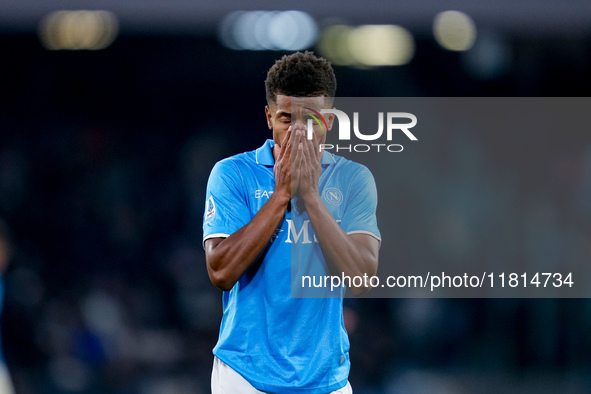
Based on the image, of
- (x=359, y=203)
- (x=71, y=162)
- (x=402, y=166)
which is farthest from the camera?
(x=71, y=162)

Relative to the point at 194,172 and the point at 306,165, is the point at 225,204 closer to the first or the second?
the point at 306,165

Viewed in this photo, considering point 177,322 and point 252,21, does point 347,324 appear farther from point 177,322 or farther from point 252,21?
point 252,21

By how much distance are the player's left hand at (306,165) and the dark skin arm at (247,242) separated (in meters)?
0.04

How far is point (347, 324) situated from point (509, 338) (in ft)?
4.65

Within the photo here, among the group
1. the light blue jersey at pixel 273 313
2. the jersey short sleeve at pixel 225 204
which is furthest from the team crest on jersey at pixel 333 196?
the jersey short sleeve at pixel 225 204

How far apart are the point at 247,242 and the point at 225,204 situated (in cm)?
19

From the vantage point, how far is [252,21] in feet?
18.2

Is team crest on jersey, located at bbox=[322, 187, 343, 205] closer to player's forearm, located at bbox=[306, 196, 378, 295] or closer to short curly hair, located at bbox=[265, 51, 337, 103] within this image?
player's forearm, located at bbox=[306, 196, 378, 295]

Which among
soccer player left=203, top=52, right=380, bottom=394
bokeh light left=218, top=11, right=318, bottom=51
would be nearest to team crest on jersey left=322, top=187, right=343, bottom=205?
soccer player left=203, top=52, right=380, bottom=394

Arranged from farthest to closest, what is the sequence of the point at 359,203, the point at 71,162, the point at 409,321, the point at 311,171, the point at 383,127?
the point at 71,162 → the point at 409,321 → the point at 383,127 → the point at 359,203 → the point at 311,171

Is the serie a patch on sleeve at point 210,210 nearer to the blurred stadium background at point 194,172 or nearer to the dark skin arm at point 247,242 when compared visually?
the dark skin arm at point 247,242

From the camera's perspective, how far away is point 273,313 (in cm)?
198

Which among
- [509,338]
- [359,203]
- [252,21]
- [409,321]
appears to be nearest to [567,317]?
[509,338]

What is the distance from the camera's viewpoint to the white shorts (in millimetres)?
1960
